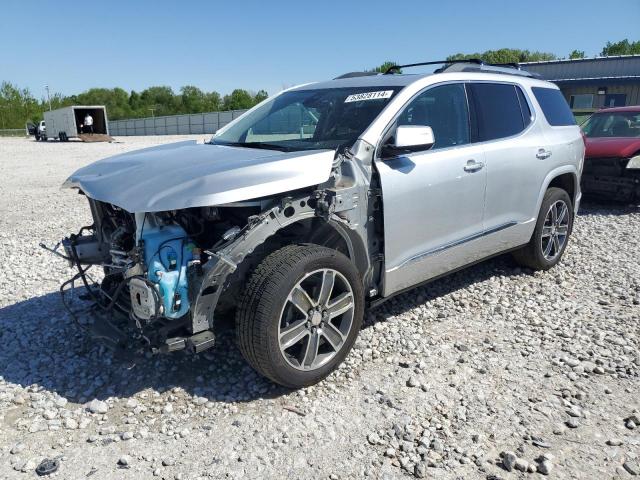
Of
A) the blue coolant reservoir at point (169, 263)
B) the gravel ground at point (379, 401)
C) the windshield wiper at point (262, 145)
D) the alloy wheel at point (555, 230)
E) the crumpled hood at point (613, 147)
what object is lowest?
the gravel ground at point (379, 401)

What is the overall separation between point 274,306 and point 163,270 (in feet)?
2.19

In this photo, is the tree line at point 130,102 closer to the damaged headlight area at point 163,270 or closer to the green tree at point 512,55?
the green tree at point 512,55

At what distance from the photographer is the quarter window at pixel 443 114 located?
3953mm

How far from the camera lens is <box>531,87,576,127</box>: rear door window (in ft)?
17.3

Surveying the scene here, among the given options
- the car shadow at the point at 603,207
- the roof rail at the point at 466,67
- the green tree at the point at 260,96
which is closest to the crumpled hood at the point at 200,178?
the roof rail at the point at 466,67

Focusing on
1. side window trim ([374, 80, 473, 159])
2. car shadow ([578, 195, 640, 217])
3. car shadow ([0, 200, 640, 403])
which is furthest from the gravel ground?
car shadow ([578, 195, 640, 217])

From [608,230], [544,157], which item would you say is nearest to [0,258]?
[544,157]

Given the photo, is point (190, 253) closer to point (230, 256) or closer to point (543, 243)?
point (230, 256)

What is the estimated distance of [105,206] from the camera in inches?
142

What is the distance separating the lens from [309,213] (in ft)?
10.7

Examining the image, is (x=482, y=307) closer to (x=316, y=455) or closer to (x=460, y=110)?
(x=460, y=110)

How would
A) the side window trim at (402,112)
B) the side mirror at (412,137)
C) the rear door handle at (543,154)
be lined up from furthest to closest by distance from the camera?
1. the rear door handle at (543,154)
2. the side window trim at (402,112)
3. the side mirror at (412,137)

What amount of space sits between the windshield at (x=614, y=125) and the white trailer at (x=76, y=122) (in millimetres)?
34972

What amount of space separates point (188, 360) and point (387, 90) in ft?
8.24
